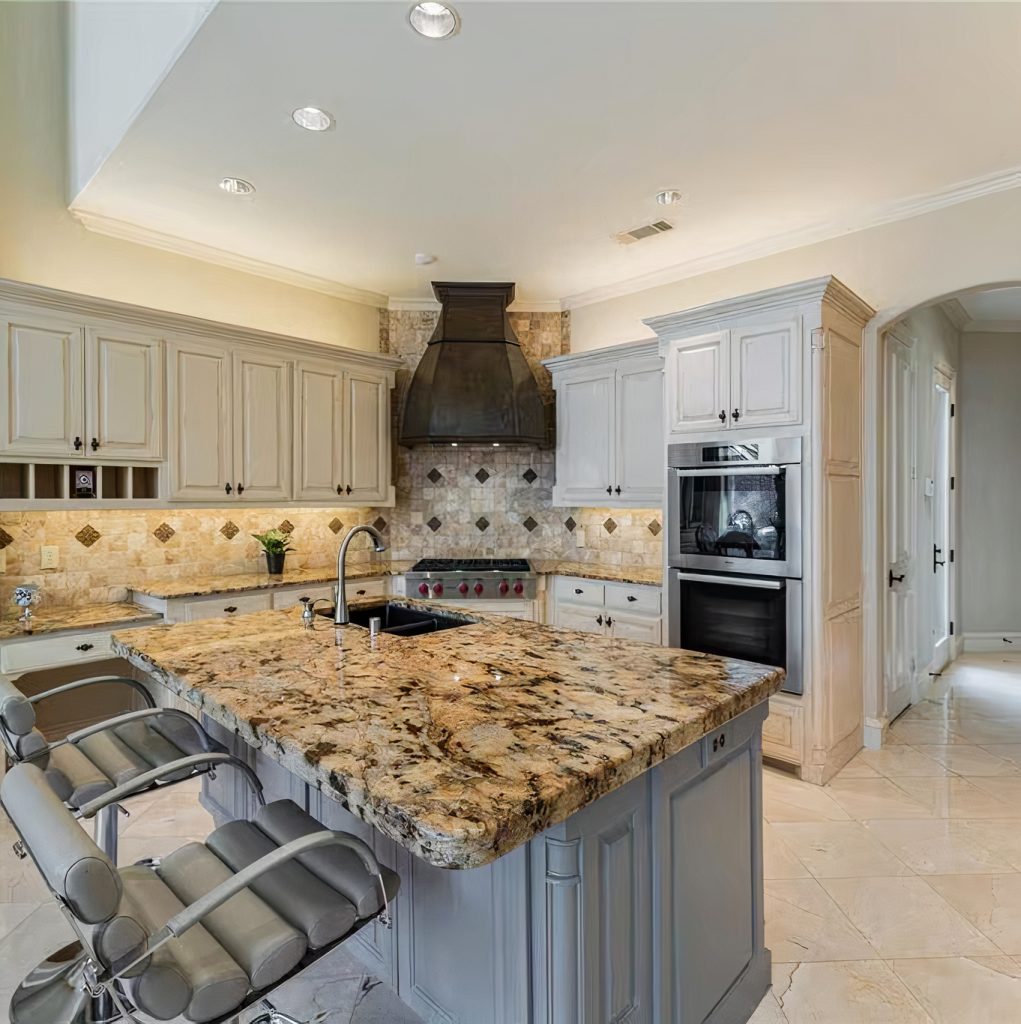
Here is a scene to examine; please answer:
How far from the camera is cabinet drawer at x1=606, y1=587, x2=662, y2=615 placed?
12.6 feet

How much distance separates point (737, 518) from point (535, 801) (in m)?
2.62

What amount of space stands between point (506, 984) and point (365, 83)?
2850 millimetres

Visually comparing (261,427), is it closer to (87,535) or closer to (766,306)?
(87,535)

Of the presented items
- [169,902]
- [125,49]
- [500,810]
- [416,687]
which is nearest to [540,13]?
[125,49]

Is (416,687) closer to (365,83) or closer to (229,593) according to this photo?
(365,83)

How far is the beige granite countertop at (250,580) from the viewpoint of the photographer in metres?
3.54

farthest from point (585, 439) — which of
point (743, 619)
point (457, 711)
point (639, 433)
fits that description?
point (457, 711)

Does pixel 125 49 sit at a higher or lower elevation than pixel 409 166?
higher

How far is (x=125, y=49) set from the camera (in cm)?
277

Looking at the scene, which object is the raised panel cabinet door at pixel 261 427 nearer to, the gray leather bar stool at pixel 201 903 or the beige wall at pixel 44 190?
the beige wall at pixel 44 190

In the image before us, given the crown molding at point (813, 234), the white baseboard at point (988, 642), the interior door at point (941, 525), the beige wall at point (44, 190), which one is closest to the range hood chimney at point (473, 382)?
the crown molding at point (813, 234)

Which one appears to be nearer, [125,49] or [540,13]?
[540,13]

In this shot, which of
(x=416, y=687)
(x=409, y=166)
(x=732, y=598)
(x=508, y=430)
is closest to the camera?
(x=416, y=687)

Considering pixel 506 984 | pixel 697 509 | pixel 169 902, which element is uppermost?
pixel 697 509
